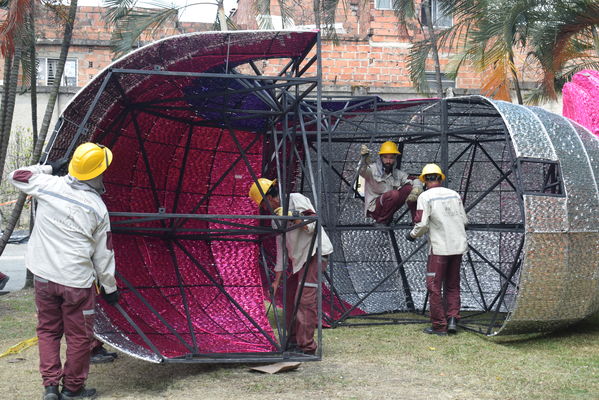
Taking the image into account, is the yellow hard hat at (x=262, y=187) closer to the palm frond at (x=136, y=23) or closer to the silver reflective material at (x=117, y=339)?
the silver reflective material at (x=117, y=339)

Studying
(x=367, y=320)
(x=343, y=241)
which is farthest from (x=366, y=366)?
(x=343, y=241)

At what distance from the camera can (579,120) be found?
1119cm

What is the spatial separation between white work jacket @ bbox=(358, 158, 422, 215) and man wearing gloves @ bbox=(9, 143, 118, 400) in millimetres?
5169

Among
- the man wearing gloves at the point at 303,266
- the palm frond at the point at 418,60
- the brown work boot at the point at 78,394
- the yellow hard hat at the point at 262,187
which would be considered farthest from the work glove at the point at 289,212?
the palm frond at the point at 418,60

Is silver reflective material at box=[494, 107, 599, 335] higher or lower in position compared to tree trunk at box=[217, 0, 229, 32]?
lower

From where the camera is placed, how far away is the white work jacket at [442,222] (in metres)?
9.62

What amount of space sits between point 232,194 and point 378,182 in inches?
81.9

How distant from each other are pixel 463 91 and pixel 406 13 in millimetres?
4271

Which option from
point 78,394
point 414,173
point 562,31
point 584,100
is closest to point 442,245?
point 414,173

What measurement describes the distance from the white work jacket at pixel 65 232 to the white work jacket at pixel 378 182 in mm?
5154

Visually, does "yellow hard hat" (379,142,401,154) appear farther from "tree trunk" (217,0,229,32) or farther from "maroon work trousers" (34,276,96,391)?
"tree trunk" (217,0,229,32)

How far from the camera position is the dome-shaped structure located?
7434 millimetres

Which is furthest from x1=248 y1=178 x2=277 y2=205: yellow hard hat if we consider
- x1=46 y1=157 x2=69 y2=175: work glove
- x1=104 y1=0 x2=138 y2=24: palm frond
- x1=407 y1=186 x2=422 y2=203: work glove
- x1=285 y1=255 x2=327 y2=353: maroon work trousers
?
x1=104 y1=0 x2=138 y2=24: palm frond

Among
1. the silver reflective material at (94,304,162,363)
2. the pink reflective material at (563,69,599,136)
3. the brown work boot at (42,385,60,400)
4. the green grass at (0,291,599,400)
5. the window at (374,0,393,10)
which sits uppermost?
the window at (374,0,393,10)
